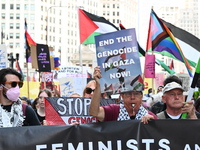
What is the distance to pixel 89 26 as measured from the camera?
11758 millimetres

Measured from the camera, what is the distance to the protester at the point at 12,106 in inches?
200

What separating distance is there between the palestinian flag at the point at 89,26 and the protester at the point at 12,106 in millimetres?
5998

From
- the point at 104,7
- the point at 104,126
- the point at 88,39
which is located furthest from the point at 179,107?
the point at 104,7

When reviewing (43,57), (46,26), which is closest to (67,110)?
(43,57)

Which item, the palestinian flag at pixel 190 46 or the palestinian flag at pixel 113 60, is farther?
the palestinian flag at pixel 190 46

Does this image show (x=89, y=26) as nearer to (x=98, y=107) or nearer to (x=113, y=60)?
(x=113, y=60)

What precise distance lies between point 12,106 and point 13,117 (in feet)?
0.38

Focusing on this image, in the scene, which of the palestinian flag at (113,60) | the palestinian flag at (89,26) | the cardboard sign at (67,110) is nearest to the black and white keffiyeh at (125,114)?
the palestinian flag at (113,60)

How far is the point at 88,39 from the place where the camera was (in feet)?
37.5

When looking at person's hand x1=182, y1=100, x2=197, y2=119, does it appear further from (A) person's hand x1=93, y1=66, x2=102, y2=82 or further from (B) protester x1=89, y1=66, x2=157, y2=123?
(A) person's hand x1=93, y1=66, x2=102, y2=82

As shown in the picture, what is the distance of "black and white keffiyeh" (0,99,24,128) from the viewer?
5059 millimetres

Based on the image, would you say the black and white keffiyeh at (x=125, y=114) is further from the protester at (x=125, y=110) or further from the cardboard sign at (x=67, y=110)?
the cardboard sign at (x=67, y=110)

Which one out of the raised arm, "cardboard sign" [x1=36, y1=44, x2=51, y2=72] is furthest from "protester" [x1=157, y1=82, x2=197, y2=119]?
"cardboard sign" [x1=36, y1=44, x2=51, y2=72]

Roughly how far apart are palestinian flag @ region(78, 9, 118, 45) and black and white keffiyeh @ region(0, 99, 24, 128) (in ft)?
20.2
